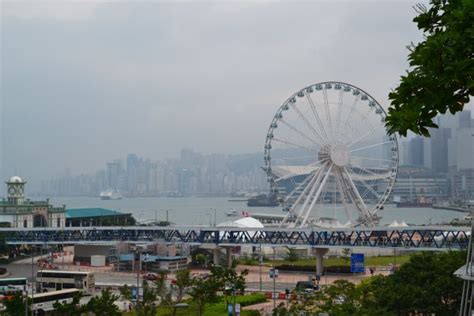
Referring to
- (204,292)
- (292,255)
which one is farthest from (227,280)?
(292,255)

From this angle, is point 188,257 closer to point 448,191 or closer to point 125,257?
point 125,257

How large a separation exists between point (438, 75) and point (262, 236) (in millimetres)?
46327

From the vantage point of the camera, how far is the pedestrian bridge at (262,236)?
147 feet

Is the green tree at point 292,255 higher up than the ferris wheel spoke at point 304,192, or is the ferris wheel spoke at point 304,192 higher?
the ferris wheel spoke at point 304,192

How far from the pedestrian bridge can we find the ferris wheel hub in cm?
477

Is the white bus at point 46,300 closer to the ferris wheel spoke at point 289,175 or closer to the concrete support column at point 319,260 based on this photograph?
the concrete support column at point 319,260

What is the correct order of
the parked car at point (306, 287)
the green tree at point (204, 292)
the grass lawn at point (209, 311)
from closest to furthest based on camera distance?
the green tree at point (204, 292), the grass lawn at point (209, 311), the parked car at point (306, 287)

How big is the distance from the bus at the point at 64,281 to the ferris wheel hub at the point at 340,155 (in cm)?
1894

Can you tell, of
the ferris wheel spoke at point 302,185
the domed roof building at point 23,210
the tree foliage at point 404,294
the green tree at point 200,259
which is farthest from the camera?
the domed roof building at point 23,210

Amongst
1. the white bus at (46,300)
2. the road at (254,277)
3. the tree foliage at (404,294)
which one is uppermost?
the tree foliage at (404,294)

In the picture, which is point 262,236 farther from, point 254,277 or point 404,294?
point 404,294

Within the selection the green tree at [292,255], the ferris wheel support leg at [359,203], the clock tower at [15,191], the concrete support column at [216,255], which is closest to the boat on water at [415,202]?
the green tree at [292,255]

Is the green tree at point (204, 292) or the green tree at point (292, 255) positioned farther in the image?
the green tree at point (292, 255)

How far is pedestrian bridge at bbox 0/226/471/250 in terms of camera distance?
4494cm
